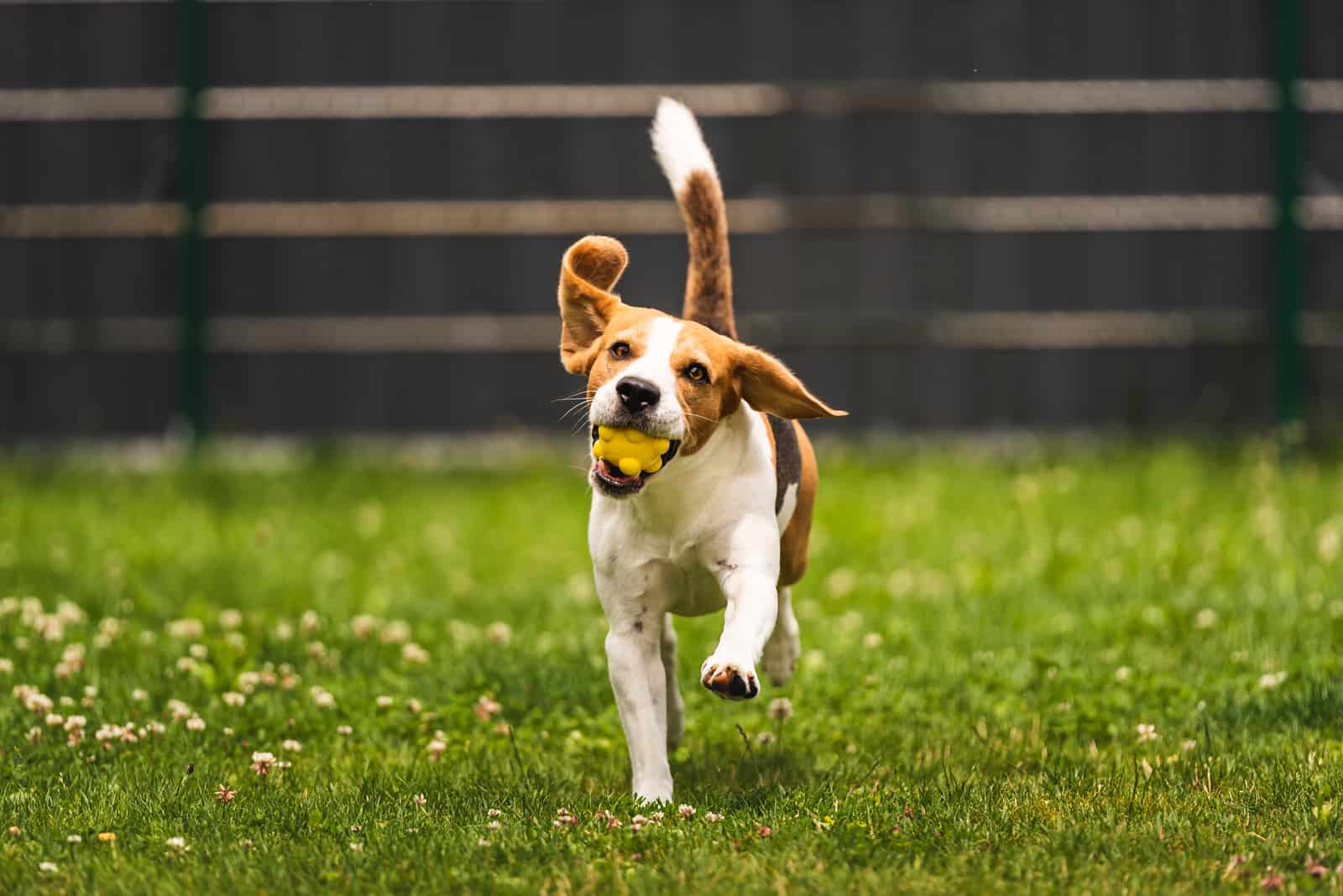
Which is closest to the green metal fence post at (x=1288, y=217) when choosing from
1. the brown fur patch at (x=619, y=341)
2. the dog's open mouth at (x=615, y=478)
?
the brown fur patch at (x=619, y=341)

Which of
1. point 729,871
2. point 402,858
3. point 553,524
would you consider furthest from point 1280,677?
point 553,524

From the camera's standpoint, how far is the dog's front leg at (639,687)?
3914mm

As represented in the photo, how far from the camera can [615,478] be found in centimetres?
360

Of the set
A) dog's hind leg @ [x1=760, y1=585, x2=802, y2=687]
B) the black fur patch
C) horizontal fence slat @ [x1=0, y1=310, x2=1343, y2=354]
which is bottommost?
horizontal fence slat @ [x1=0, y1=310, x2=1343, y2=354]

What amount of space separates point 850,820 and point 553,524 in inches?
190

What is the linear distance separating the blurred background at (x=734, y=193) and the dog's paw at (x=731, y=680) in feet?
21.9

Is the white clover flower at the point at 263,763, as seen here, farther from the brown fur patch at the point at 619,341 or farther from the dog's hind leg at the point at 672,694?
the brown fur patch at the point at 619,341

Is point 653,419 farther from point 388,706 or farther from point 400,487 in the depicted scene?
point 400,487

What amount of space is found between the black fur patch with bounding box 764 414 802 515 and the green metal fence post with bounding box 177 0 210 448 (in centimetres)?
666

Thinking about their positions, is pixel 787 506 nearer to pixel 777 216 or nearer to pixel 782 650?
pixel 782 650

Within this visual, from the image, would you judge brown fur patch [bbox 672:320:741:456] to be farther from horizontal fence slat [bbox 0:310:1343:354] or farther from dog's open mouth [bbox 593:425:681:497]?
horizontal fence slat [bbox 0:310:1343:354]

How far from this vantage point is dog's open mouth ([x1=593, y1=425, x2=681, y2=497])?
3.59 metres

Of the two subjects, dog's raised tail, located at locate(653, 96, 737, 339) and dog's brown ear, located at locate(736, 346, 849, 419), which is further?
dog's raised tail, located at locate(653, 96, 737, 339)

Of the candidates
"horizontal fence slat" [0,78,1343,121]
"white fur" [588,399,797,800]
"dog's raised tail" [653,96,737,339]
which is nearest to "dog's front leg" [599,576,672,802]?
"white fur" [588,399,797,800]
